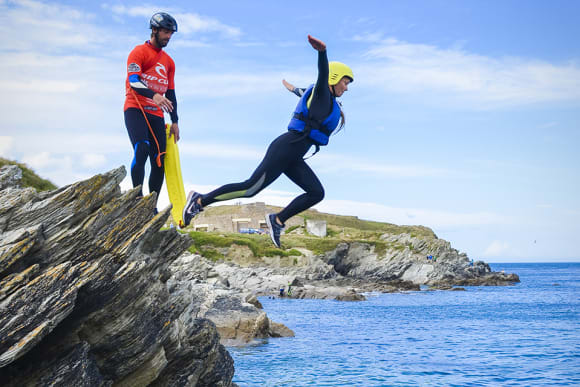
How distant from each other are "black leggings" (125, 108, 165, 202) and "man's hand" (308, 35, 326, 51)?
349 centimetres

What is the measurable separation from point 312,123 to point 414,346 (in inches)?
1447

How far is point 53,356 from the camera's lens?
31.7 ft

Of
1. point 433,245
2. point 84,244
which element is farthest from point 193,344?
point 433,245

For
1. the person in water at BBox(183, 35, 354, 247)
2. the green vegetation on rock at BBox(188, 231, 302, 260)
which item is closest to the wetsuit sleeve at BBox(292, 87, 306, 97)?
the person in water at BBox(183, 35, 354, 247)

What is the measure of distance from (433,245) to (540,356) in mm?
82954

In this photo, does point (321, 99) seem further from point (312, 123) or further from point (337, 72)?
point (337, 72)

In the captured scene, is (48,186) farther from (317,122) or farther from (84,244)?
(317,122)

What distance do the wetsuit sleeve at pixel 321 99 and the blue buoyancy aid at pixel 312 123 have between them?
0.22 ft

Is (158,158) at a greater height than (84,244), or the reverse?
(158,158)

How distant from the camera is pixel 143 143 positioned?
8797mm

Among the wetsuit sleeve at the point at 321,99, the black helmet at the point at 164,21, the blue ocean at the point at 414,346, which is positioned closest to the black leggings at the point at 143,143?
the black helmet at the point at 164,21

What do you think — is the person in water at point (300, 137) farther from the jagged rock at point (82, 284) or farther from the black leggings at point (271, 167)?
the jagged rock at point (82, 284)

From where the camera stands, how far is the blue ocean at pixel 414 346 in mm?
29500

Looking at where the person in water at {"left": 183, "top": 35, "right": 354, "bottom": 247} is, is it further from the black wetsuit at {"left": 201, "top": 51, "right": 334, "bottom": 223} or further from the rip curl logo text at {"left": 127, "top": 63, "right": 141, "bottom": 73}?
the rip curl logo text at {"left": 127, "top": 63, "right": 141, "bottom": 73}
